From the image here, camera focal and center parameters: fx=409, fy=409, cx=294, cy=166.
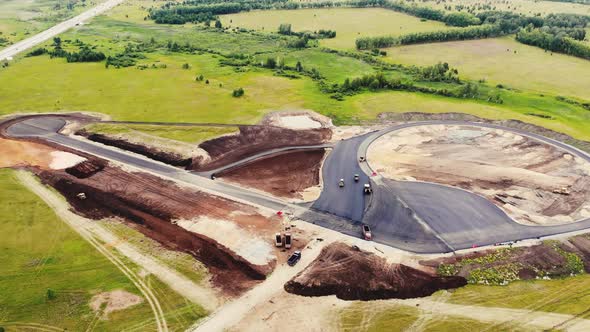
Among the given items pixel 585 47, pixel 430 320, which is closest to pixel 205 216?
pixel 430 320

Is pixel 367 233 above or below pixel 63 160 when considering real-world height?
below

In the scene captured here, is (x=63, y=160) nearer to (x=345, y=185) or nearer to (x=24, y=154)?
(x=24, y=154)

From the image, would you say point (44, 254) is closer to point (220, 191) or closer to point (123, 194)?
point (123, 194)

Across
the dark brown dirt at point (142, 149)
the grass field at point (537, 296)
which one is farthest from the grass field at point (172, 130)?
the grass field at point (537, 296)

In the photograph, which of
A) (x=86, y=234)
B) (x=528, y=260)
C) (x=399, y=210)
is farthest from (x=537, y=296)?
(x=86, y=234)

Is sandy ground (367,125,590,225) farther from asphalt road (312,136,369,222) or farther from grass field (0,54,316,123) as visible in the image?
grass field (0,54,316,123)
